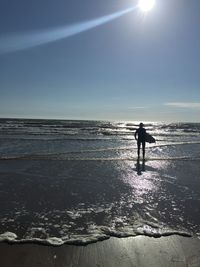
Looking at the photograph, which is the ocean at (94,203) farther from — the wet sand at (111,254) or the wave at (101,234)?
the wet sand at (111,254)

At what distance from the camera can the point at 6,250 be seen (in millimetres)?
4973

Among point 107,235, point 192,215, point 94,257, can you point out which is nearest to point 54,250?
point 94,257

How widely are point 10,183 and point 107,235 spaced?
17.0ft

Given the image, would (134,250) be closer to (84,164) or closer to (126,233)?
(126,233)

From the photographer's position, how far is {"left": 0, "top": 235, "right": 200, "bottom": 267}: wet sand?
180 inches

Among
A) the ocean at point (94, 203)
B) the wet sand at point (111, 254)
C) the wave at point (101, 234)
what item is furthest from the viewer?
the ocean at point (94, 203)

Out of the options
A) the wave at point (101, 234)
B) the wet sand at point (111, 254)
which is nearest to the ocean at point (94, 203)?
the wave at point (101, 234)

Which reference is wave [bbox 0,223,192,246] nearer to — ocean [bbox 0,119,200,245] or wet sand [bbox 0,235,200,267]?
ocean [bbox 0,119,200,245]

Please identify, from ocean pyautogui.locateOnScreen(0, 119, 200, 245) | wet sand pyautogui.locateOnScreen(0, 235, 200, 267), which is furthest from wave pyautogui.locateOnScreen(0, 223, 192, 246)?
wet sand pyautogui.locateOnScreen(0, 235, 200, 267)

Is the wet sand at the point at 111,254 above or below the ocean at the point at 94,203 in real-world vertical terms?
above

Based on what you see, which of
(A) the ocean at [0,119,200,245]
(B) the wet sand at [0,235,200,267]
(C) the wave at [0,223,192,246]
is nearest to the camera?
(B) the wet sand at [0,235,200,267]

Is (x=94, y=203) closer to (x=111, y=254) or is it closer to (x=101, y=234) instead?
(x=101, y=234)

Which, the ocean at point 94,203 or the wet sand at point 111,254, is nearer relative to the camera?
the wet sand at point 111,254

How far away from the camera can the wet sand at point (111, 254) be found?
15.0 ft
